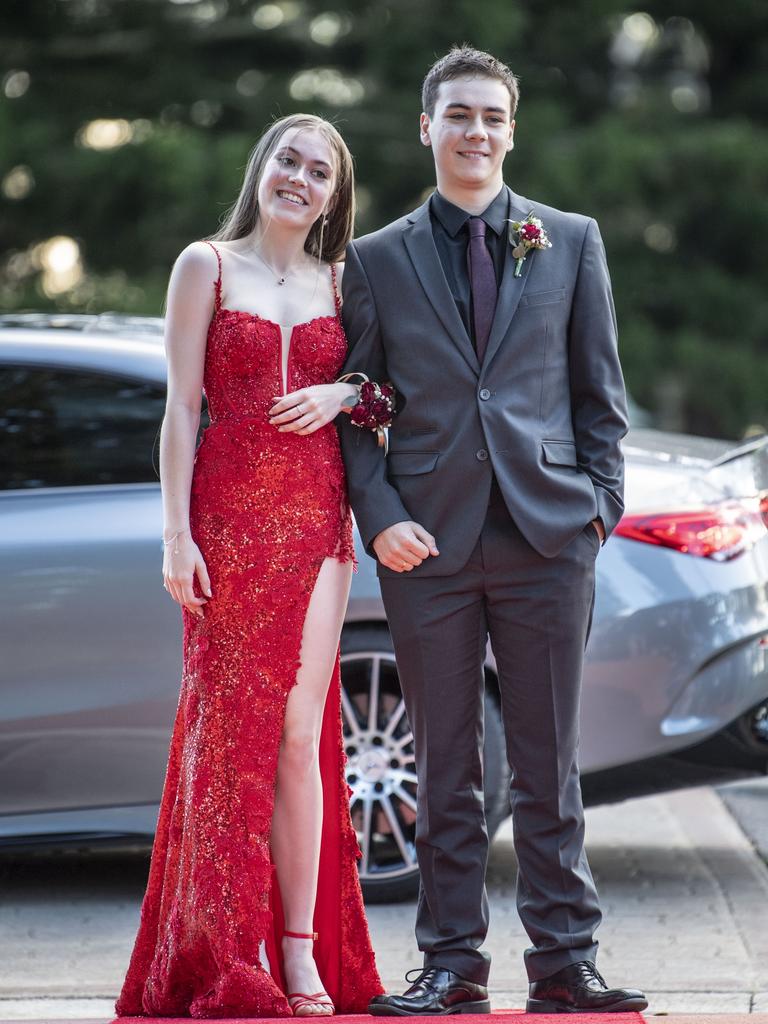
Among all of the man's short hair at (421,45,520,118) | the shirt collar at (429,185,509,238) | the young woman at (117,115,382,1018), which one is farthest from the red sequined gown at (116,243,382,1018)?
the man's short hair at (421,45,520,118)

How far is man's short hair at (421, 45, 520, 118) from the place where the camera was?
3930mm

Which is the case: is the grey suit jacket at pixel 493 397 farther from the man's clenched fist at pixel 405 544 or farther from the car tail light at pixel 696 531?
the car tail light at pixel 696 531

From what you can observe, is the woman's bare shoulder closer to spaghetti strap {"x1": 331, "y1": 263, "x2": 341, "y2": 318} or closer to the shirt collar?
spaghetti strap {"x1": 331, "y1": 263, "x2": 341, "y2": 318}

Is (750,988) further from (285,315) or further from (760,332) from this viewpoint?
(760,332)

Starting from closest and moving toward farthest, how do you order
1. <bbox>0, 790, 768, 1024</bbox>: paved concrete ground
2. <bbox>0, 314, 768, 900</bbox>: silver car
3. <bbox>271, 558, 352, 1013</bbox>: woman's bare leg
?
<bbox>271, 558, 352, 1013</bbox>: woman's bare leg
<bbox>0, 790, 768, 1024</bbox>: paved concrete ground
<bbox>0, 314, 768, 900</bbox>: silver car

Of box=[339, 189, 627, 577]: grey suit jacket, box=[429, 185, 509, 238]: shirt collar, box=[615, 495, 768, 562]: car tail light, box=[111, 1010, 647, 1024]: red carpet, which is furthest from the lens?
box=[615, 495, 768, 562]: car tail light

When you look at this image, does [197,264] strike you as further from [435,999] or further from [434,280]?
[435,999]

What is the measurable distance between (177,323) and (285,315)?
0.84ft

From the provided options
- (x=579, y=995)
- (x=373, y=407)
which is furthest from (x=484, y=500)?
(x=579, y=995)

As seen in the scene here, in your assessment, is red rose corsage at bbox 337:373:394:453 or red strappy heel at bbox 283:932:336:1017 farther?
red strappy heel at bbox 283:932:336:1017

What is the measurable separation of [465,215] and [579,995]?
181 cm

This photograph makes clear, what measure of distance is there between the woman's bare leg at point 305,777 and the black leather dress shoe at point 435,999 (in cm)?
26

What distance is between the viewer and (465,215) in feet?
13.1

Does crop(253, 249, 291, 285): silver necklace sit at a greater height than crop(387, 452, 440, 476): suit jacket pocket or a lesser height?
greater
